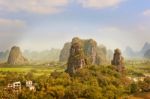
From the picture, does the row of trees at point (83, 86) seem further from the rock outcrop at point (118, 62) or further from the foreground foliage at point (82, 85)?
the rock outcrop at point (118, 62)

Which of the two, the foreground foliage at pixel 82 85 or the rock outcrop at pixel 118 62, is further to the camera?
the rock outcrop at pixel 118 62

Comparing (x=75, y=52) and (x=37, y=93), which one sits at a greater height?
(x=75, y=52)

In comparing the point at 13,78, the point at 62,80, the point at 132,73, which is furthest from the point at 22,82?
the point at 132,73

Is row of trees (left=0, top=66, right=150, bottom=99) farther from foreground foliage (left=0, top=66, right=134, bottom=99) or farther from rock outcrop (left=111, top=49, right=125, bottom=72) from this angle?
rock outcrop (left=111, top=49, right=125, bottom=72)

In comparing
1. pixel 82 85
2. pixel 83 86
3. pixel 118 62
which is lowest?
pixel 83 86

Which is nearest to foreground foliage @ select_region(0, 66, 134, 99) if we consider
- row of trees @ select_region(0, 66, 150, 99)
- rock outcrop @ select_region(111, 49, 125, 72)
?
row of trees @ select_region(0, 66, 150, 99)

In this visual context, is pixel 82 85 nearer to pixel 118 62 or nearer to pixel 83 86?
pixel 83 86

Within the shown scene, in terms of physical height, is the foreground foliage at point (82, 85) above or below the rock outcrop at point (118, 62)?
below

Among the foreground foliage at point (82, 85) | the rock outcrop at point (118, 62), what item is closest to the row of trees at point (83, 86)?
the foreground foliage at point (82, 85)

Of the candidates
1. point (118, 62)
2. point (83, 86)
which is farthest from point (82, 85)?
point (118, 62)

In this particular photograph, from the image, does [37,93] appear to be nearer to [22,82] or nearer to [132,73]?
[22,82]

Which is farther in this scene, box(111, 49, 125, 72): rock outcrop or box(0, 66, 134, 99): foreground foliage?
box(111, 49, 125, 72): rock outcrop
